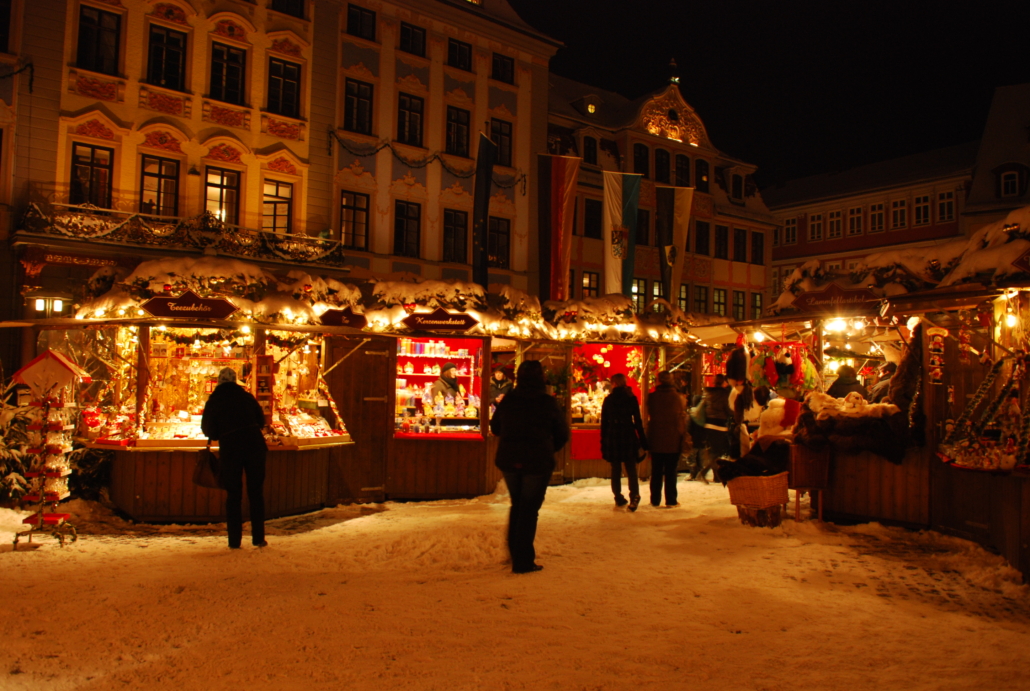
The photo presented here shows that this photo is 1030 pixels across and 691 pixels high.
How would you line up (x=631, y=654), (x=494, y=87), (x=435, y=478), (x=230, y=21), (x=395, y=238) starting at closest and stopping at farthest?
1. (x=631, y=654)
2. (x=435, y=478)
3. (x=230, y=21)
4. (x=395, y=238)
5. (x=494, y=87)

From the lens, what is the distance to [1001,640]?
4824mm

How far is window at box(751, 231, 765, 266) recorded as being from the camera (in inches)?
1299

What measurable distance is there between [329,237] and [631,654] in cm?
1728

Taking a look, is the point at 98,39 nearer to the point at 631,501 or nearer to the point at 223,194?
the point at 223,194

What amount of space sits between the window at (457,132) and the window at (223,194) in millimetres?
6748

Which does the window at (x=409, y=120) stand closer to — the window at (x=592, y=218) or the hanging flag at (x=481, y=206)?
the hanging flag at (x=481, y=206)

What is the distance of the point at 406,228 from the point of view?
875 inches

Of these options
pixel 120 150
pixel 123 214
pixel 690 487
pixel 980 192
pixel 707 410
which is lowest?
pixel 690 487

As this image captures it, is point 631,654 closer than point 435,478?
Yes

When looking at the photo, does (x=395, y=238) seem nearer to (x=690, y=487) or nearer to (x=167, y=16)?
(x=167, y=16)

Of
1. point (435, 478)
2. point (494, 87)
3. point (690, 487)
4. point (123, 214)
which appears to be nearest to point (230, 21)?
point (123, 214)

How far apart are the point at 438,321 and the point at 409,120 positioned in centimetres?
1346

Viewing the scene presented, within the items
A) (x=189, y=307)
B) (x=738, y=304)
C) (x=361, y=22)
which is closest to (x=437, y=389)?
(x=189, y=307)

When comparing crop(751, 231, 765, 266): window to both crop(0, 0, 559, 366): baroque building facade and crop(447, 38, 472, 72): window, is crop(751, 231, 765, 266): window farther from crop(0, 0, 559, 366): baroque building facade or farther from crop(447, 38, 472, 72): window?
crop(447, 38, 472, 72): window
